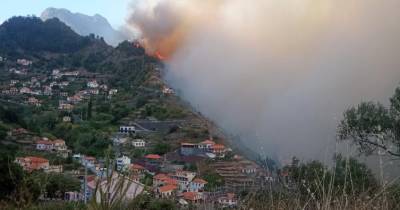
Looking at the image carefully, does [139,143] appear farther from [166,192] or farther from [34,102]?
[166,192]

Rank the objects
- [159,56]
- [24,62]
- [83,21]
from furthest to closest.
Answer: [83,21] < [24,62] < [159,56]

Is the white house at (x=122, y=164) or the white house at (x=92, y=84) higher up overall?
the white house at (x=92, y=84)

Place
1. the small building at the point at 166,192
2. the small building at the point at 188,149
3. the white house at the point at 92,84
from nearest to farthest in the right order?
the small building at the point at 166,192 < the small building at the point at 188,149 < the white house at the point at 92,84

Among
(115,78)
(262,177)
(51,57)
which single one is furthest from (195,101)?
(262,177)

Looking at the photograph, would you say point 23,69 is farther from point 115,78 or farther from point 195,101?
point 195,101

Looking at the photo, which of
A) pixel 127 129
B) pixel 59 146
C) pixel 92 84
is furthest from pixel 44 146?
pixel 92 84

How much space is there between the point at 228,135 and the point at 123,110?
7.25 metres

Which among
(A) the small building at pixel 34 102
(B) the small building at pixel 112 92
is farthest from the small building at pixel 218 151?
(A) the small building at pixel 34 102

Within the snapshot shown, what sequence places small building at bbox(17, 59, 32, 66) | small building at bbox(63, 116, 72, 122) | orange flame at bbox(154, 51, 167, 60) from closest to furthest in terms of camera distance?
small building at bbox(63, 116, 72, 122), orange flame at bbox(154, 51, 167, 60), small building at bbox(17, 59, 32, 66)

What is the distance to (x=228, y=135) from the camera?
29938 mm

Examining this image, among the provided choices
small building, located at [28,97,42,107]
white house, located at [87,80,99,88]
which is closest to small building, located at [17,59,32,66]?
white house, located at [87,80,99,88]

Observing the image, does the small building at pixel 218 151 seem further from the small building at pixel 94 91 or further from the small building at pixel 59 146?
the small building at pixel 94 91

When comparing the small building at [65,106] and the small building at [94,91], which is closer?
the small building at [65,106]

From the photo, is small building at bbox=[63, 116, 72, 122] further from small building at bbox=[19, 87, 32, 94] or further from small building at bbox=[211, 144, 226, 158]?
small building at bbox=[19, 87, 32, 94]
